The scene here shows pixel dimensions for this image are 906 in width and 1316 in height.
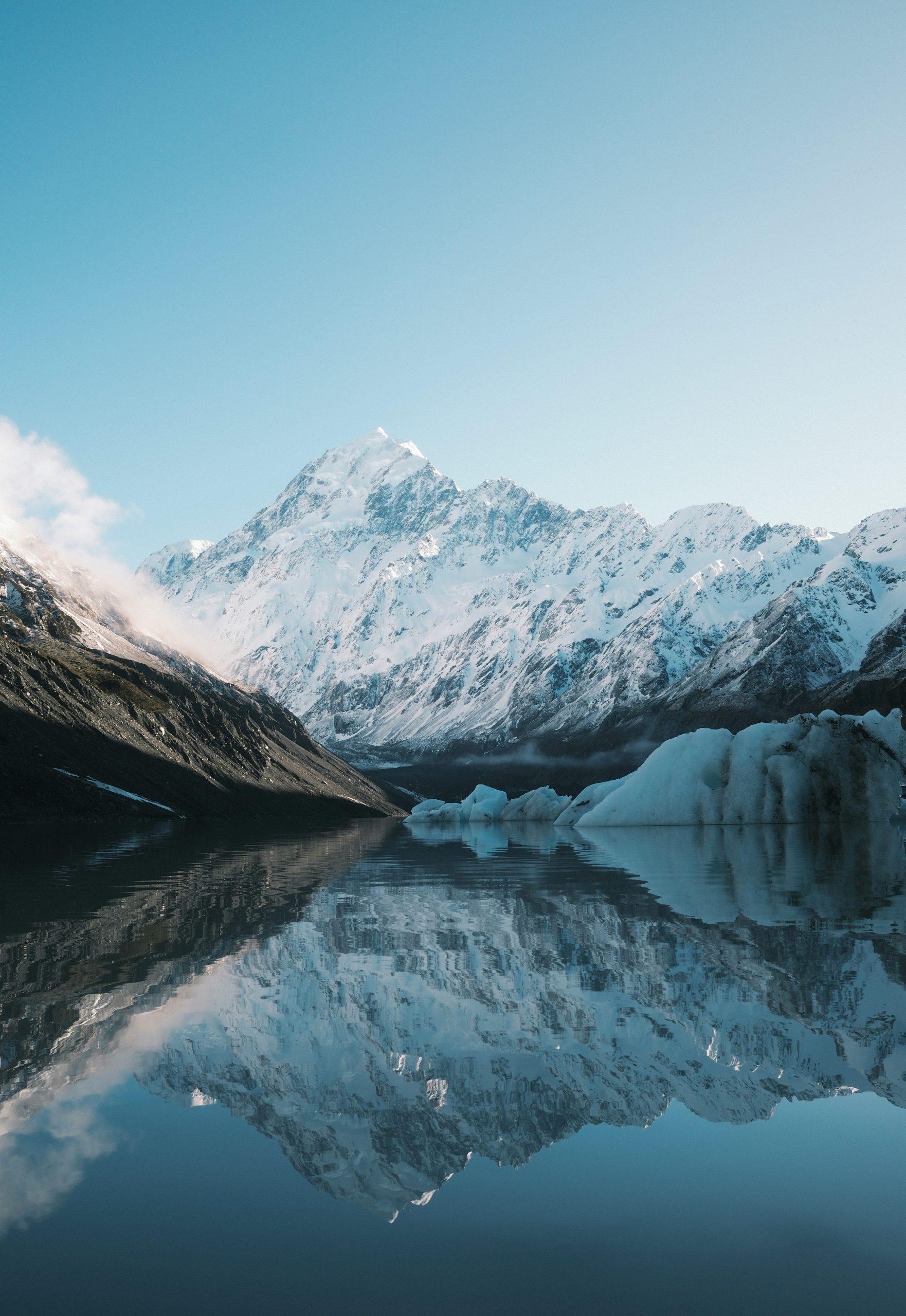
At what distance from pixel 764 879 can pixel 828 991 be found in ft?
77.5

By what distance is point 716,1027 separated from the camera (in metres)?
14.8

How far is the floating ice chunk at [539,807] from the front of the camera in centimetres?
14900

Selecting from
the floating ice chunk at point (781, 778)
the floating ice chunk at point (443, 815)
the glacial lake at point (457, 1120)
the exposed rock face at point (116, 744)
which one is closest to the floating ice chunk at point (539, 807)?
the floating ice chunk at point (443, 815)

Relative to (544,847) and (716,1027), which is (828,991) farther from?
(544,847)

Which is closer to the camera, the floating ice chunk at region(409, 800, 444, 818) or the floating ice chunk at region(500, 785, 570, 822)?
the floating ice chunk at region(500, 785, 570, 822)

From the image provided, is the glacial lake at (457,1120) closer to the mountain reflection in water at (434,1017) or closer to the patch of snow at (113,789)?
the mountain reflection in water at (434,1017)

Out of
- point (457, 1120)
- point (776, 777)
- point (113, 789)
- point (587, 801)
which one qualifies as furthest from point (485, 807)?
point (457, 1120)

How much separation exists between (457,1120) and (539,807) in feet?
463

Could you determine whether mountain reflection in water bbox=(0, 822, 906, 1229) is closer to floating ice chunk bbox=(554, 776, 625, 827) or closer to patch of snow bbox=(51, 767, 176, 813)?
floating ice chunk bbox=(554, 776, 625, 827)

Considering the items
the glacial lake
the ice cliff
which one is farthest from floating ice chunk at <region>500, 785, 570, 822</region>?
the glacial lake

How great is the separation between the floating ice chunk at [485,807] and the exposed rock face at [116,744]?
25.6 m

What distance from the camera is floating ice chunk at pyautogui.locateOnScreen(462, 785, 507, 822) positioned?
162000mm

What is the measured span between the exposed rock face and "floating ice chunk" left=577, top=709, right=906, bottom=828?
69.8 metres

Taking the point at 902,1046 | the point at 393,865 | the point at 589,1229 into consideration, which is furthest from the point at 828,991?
the point at 393,865
